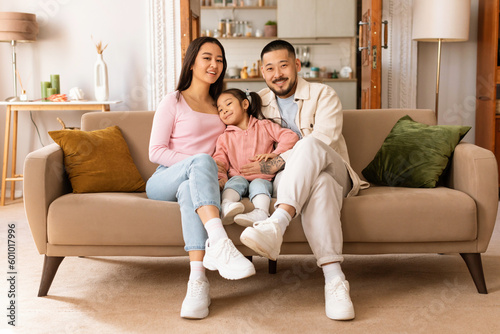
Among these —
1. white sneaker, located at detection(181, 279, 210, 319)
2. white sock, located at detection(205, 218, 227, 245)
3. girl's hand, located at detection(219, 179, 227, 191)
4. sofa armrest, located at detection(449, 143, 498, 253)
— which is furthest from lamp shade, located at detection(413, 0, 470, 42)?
white sneaker, located at detection(181, 279, 210, 319)

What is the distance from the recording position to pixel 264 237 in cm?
190

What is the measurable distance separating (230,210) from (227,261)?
200 mm

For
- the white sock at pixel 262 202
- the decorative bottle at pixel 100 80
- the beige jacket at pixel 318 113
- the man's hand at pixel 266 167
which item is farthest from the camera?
the decorative bottle at pixel 100 80

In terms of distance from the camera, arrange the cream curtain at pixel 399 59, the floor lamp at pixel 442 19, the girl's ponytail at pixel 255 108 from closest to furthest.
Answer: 1. the girl's ponytail at pixel 255 108
2. the floor lamp at pixel 442 19
3. the cream curtain at pixel 399 59

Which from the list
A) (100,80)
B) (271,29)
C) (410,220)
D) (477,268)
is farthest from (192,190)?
(271,29)

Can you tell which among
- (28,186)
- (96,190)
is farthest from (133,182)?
(28,186)

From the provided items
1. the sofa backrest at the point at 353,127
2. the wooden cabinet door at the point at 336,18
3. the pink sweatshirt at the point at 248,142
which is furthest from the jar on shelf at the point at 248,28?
the pink sweatshirt at the point at 248,142

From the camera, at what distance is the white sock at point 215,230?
1958mm

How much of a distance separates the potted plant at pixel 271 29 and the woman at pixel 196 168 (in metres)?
4.29

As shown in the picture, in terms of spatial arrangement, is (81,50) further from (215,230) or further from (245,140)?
(215,230)

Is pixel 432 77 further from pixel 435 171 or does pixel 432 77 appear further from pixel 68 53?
pixel 68 53

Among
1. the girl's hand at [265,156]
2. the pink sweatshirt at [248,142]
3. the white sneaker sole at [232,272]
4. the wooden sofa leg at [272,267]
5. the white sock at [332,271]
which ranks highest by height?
the pink sweatshirt at [248,142]

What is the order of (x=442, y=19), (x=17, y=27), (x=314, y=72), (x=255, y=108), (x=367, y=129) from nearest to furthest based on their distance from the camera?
(x=255, y=108) → (x=367, y=129) → (x=442, y=19) → (x=17, y=27) → (x=314, y=72)

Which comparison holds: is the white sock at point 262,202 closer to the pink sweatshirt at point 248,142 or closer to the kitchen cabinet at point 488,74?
the pink sweatshirt at point 248,142
